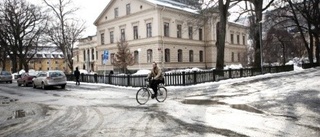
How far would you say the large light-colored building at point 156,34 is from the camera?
44.5 meters

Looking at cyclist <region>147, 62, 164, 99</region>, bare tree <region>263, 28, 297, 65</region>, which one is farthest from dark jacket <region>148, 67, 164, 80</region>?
bare tree <region>263, 28, 297, 65</region>

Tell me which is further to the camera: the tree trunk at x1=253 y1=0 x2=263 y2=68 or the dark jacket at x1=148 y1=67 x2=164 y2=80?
the tree trunk at x1=253 y1=0 x2=263 y2=68

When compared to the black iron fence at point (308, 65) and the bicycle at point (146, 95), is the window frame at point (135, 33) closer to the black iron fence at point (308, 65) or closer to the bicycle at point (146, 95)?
the black iron fence at point (308, 65)

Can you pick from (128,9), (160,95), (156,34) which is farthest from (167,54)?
(160,95)

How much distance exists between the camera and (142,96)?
13086 millimetres

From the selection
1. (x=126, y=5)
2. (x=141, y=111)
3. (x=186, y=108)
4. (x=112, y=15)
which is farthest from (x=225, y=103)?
(x=112, y=15)

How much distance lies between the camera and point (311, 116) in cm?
874

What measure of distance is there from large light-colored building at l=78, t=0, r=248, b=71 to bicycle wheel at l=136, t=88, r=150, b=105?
2728 cm

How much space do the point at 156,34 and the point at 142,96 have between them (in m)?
31.6

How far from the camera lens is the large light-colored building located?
1751 inches

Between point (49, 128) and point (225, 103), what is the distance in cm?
685

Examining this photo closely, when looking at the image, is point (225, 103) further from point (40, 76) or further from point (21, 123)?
point (40, 76)

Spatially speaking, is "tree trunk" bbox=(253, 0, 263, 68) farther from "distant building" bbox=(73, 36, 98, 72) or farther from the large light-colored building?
"distant building" bbox=(73, 36, 98, 72)

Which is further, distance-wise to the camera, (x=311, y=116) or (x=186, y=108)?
(x=186, y=108)
